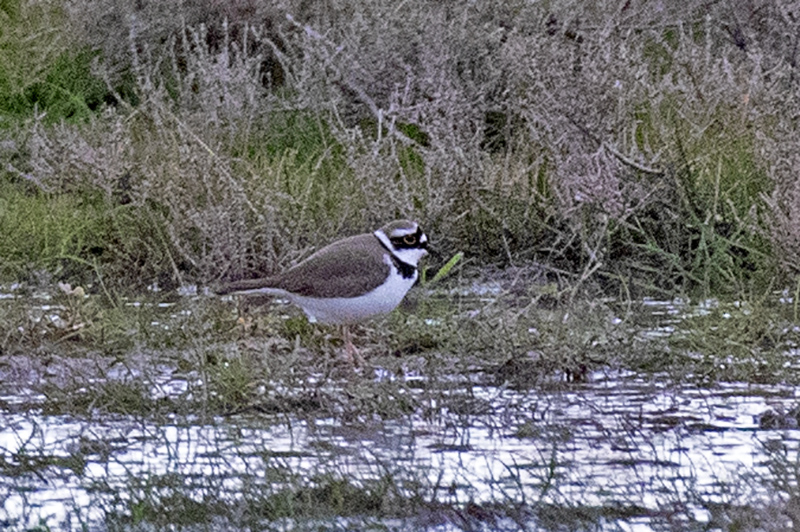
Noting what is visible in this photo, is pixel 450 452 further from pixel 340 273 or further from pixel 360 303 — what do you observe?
pixel 340 273

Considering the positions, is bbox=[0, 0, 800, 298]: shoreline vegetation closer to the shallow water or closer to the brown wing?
the brown wing

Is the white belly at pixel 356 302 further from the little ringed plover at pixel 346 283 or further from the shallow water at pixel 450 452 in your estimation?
the shallow water at pixel 450 452

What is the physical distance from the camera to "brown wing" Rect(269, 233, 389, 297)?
7531 millimetres

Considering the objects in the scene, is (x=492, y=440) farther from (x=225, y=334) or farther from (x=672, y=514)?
(x=225, y=334)

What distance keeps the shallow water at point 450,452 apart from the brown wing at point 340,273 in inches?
20.8

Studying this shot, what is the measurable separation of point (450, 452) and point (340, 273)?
198 centimetres

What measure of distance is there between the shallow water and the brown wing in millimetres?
527

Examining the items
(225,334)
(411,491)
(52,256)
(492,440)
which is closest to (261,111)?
(52,256)

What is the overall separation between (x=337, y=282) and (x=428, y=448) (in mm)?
1814

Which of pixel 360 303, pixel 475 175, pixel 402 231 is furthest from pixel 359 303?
pixel 475 175

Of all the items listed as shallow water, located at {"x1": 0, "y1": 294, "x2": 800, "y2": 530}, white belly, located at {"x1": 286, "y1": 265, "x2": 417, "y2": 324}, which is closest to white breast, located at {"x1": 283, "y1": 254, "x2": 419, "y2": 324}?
white belly, located at {"x1": 286, "y1": 265, "x2": 417, "y2": 324}

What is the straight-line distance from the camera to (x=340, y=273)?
7.63 meters

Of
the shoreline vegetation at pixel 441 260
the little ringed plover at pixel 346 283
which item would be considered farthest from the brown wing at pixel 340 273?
A: the shoreline vegetation at pixel 441 260

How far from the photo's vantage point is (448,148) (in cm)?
1000
